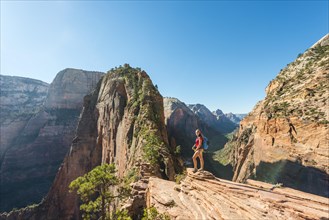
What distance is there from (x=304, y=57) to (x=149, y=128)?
A: 40945 millimetres

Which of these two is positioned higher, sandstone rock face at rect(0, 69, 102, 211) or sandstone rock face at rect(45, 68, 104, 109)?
sandstone rock face at rect(45, 68, 104, 109)

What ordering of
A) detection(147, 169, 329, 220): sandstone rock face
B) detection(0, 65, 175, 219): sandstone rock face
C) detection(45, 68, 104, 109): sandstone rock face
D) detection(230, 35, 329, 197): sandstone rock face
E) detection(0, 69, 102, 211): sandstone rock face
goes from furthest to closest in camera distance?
1. detection(45, 68, 104, 109): sandstone rock face
2. detection(0, 69, 102, 211): sandstone rock face
3. detection(0, 65, 175, 219): sandstone rock face
4. detection(230, 35, 329, 197): sandstone rock face
5. detection(147, 169, 329, 220): sandstone rock face

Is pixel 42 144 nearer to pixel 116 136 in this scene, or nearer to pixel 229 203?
pixel 116 136

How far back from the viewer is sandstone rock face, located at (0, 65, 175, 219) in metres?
34.1

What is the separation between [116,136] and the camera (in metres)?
49.2

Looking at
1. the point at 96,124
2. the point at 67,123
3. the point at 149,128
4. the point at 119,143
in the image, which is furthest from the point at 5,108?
the point at 149,128

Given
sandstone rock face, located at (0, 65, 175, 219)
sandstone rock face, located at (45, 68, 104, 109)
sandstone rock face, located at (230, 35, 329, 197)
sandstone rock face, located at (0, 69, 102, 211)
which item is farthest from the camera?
sandstone rock face, located at (45, 68, 104, 109)

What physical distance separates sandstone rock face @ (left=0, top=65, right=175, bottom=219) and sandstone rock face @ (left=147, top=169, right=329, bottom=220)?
9.94 m

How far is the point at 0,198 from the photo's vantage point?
115875 millimetres

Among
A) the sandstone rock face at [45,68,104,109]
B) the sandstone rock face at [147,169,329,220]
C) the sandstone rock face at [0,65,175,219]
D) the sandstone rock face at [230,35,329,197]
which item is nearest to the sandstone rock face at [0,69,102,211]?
the sandstone rock face at [45,68,104,109]

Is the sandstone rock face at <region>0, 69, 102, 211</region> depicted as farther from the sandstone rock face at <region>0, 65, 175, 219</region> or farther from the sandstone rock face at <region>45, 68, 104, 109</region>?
the sandstone rock face at <region>0, 65, 175, 219</region>

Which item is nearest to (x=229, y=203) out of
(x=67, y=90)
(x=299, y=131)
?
(x=299, y=131)

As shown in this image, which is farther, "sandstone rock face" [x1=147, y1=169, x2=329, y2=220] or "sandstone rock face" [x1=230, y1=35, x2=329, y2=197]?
"sandstone rock face" [x1=230, y1=35, x2=329, y2=197]

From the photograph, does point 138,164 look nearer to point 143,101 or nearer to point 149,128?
point 149,128
